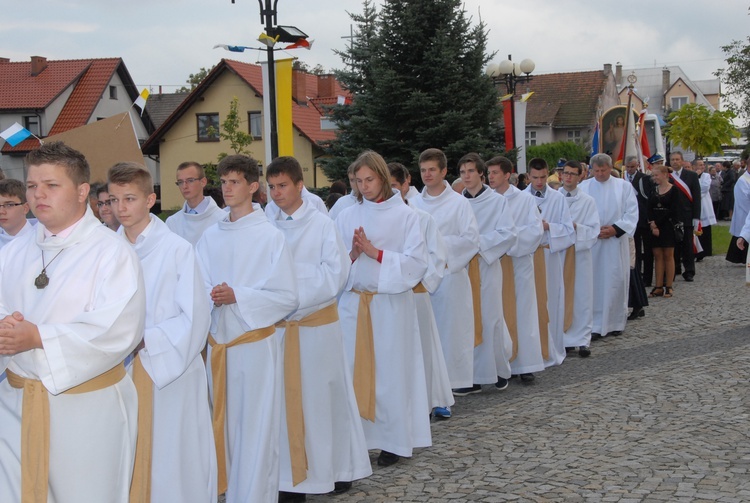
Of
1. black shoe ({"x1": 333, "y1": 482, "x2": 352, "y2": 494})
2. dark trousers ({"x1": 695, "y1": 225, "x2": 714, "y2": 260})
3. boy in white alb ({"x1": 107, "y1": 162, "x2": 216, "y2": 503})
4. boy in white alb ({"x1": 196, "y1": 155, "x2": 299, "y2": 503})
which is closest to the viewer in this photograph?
boy in white alb ({"x1": 107, "y1": 162, "x2": 216, "y2": 503})

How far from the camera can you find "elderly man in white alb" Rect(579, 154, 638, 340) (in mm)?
11766

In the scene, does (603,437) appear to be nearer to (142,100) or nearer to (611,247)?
(611,247)

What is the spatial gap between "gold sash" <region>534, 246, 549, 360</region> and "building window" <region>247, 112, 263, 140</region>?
35.8 meters

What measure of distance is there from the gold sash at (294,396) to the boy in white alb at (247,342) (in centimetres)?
34

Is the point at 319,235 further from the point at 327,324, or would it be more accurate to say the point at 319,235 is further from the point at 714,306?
the point at 714,306

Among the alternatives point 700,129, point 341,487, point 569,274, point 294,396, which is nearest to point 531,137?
point 700,129

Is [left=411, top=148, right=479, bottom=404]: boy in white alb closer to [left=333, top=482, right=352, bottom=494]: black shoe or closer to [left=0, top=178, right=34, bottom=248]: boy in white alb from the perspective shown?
[left=333, top=482, right=352, bottom=494]: black shoe

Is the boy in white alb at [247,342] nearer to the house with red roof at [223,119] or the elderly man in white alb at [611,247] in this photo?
the elderly man in white alb at [611,247]

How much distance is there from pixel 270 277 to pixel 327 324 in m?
0.80

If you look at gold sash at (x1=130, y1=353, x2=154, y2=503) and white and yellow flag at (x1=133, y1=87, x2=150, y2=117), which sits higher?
white and yellow flag at (x1=133, y1=87, x2=150, y2=117)

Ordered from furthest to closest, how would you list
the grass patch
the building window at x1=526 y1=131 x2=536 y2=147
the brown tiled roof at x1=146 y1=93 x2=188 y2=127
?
1. the brown tiled roof at x1=146 y1=93 x2=188 y2=127
2. the building window at x1=526 y1=131 x2=536 y2=147
3. the grass patch

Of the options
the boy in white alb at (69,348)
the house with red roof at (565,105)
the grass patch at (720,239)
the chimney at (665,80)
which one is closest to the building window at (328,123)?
the grass patch at (720,239)

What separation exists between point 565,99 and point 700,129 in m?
22.6

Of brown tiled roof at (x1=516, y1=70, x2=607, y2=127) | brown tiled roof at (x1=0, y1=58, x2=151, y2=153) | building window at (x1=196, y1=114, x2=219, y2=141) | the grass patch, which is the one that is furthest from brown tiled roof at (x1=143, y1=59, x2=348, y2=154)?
brown tiled roof at (x1=516, y1=70, x2=607, y2=127)
